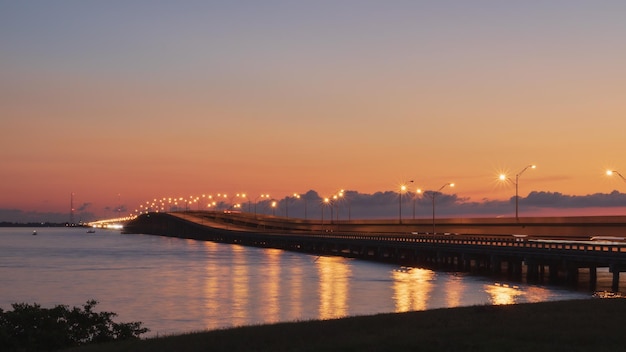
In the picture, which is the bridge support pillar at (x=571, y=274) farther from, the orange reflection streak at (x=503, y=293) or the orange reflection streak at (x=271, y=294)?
the orange reflection streak at (x=271, y=294)

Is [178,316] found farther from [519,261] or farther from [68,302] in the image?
[519,261]

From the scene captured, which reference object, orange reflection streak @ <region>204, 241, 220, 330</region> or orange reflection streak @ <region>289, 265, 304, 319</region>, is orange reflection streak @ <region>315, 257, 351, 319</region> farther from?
orange reflection streak @ <region>204, 241, 220, 330</region>

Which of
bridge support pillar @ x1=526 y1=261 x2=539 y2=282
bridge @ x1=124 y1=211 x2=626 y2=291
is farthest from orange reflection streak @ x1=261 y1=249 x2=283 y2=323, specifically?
bridge support pillar @ x1=526 y1=261 x2=539 y2=282

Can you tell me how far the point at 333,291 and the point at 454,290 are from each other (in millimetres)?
10260

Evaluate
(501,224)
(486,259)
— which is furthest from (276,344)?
(501,224)

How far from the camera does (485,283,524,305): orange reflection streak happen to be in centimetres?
5912

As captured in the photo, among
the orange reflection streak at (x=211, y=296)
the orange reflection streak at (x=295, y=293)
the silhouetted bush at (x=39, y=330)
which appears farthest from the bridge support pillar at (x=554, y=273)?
the silhouetted bush at (x=39, y=330)

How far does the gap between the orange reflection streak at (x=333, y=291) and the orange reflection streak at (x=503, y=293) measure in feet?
35.8

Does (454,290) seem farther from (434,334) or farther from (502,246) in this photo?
(434,334)

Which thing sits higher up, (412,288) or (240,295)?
(412,288)

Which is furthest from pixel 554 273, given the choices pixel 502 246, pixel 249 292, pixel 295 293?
pixel 249 292

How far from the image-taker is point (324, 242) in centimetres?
16062

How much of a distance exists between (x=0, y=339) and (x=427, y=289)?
49733mm

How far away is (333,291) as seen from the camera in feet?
236
